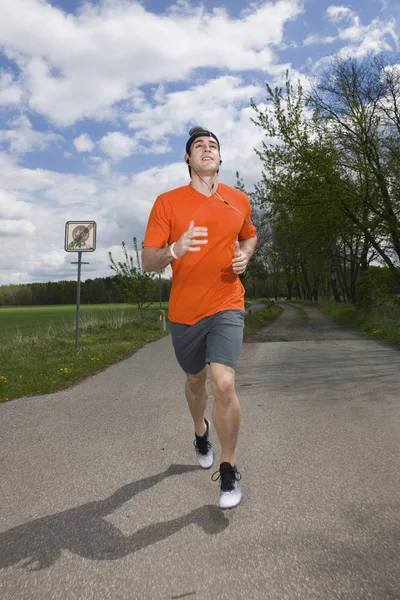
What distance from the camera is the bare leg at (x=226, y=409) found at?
321 cm

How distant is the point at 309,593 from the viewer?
2.16m

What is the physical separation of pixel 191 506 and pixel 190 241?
164cm

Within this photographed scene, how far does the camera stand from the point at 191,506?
10.2ft

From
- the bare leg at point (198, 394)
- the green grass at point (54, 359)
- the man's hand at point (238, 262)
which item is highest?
the man's hand at point (238, 262)

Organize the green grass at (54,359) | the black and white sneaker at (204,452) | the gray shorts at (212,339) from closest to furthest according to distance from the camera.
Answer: the gray shorts at (212,339)
the black and white sneaker at (204,452)
the green grass at (54,359)

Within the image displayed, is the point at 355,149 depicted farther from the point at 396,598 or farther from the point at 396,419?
the point at 396,598

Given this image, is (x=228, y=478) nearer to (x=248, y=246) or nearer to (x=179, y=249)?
(x=179, y=249)

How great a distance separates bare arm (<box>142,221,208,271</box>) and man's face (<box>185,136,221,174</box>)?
56 cm

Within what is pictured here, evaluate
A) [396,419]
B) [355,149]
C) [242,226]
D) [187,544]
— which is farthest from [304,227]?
[187,544]

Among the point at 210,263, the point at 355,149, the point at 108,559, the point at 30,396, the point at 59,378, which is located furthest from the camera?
the point at 355,149

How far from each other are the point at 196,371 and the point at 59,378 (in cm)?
553

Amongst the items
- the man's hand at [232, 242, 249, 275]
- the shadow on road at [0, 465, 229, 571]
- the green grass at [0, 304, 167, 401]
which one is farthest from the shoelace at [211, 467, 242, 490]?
the green grass at [0, 304, 167, 401]

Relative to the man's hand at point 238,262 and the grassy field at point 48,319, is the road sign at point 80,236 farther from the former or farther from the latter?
the grassy field at point 48,319

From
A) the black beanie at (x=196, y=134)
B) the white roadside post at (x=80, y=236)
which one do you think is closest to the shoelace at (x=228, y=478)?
the black beanie at (x=196, y=134)
